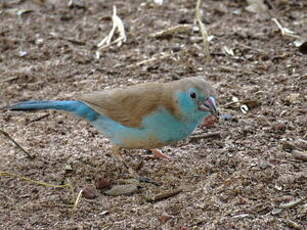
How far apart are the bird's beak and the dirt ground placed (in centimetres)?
45

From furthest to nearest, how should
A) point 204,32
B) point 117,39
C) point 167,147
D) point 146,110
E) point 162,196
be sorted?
point 117,39 → point 204,32 → point 167,147 → point 146,110 → point 162,196

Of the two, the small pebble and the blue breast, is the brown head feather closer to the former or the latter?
the blue breast

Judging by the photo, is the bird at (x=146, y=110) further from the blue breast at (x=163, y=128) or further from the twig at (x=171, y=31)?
the twig at (x=171, y=31)

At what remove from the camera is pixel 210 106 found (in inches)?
188

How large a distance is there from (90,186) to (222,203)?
101cm

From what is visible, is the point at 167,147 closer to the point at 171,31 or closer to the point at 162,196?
the point at 162,196

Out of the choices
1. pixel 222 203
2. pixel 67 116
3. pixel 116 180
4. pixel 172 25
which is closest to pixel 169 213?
pixel 222 203

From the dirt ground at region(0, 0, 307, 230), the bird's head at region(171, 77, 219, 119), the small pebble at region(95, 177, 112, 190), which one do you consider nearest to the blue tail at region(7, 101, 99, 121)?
the dirt ground at region(0, 0, 307, 230)

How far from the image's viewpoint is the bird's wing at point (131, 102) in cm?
494

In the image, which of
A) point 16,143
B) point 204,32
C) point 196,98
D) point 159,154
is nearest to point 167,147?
point 159,154

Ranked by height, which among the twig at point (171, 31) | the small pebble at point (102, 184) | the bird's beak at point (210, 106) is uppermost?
the bird's beak at point (210, 106)

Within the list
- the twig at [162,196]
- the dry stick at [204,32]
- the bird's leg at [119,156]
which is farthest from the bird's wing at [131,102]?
the dry stick at [204,32]

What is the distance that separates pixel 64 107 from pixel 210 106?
115 cm

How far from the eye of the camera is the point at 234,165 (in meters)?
4.95
